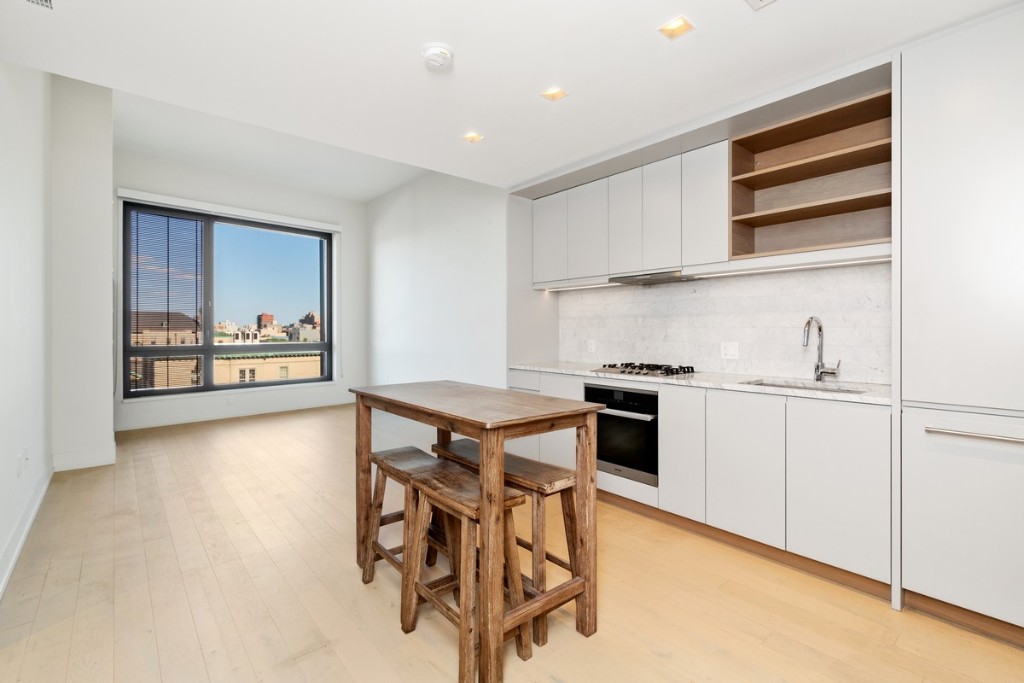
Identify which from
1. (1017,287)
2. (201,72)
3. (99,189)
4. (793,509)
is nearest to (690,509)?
(793,509)

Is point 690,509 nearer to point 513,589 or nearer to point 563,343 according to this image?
point 513,589

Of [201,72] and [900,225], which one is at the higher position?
[201,72]

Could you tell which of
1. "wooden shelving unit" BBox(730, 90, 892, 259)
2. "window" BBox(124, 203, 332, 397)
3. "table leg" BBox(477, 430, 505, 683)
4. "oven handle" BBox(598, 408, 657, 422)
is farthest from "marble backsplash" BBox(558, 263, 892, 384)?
"window" BBox(124, 203, 332, 397)

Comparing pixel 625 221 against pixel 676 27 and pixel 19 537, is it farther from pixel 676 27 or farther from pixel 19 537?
pixel 19 537

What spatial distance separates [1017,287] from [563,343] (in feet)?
9.51

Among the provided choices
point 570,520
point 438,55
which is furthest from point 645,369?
point 438,55

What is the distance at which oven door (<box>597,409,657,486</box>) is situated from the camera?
9.73 feet

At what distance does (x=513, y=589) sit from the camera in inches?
71.2

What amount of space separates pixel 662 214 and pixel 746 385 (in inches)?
49.5

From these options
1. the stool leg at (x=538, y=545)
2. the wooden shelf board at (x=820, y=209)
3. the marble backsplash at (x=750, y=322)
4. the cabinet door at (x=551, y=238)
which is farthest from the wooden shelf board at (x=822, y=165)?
the stool leg at (x=538, y=545)

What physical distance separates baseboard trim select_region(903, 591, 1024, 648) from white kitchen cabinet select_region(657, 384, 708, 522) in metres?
0.95

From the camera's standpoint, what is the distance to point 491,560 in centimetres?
152

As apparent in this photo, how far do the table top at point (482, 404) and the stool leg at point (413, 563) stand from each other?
0.38m

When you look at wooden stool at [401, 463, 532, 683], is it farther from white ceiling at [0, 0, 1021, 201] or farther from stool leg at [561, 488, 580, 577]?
white ceiling at [0, 0, 1021, 201]
